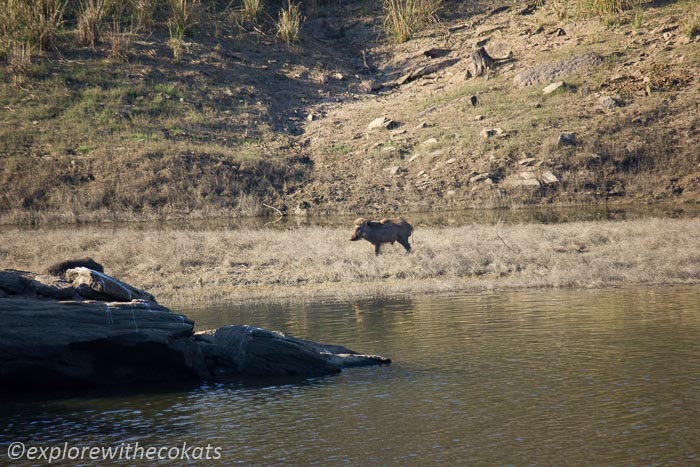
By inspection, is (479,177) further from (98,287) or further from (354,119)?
(98,287)

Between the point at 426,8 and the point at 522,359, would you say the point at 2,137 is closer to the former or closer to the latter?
the point at 426,8

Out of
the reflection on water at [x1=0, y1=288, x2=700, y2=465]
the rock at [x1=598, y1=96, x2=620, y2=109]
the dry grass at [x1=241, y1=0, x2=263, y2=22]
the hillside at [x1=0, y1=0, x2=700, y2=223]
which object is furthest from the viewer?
the dry grass at [x1=241, y1=0, x2=263, y2=22]

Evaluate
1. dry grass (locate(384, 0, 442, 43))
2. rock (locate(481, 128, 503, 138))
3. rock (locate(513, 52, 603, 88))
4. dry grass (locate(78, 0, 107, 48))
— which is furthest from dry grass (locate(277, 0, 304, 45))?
rock (locate(481, 128, 503, 138))

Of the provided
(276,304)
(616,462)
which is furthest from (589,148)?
(616,462)

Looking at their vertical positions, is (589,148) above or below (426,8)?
below

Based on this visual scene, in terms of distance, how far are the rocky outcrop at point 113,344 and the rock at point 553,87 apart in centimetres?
3301

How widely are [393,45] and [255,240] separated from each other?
111ft

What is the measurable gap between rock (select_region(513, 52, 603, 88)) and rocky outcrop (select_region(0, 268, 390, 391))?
34.6m

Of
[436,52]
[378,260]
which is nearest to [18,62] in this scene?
[436,52]

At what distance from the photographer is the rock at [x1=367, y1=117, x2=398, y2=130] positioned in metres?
44.1

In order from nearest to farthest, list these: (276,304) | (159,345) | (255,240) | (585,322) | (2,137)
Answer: (159,345) < (585,322) < (276,304) < (255,240) < (2,137)

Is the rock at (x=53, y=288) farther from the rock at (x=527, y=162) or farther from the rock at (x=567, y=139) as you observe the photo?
the rock at (x=567, y=139)

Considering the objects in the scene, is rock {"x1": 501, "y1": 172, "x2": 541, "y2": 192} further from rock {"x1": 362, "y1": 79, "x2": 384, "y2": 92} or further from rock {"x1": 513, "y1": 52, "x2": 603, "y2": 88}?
rock {"x1": 362, "y1": 79, "x2": 384, "y2": 92}

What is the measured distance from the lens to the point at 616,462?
25.1 feet
